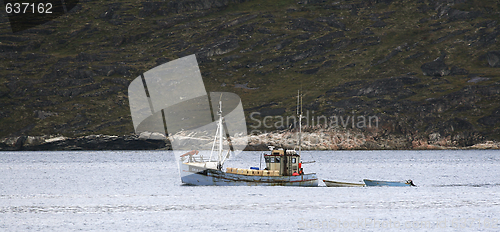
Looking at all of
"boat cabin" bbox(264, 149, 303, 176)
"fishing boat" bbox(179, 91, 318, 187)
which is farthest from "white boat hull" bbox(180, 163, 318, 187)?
"boat cabin" bbox(264, 149, 303, 176)

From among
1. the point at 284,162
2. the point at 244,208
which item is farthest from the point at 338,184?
the point at 244,208

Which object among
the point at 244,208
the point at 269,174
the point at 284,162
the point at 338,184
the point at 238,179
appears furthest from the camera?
the point at 338,184

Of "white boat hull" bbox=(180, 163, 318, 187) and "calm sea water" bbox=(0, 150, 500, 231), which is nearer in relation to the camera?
"calm sea water" bbox=(0, 150, 500, 231)

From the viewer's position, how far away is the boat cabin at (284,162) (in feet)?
239

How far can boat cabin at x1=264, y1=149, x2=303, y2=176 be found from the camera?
7288 centimetres

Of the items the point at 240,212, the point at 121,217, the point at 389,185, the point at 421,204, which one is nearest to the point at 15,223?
the point at 121,217

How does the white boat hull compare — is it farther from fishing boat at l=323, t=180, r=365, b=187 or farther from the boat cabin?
fishing boat at l=323, t=180, r=365, b=187

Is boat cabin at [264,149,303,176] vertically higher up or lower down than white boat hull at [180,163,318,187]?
higher up

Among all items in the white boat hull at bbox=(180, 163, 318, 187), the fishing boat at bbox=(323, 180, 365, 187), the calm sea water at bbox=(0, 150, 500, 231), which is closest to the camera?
the calm sea water at bbox=(0, 150, 500, 231)

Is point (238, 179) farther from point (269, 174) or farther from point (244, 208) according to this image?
point (244, 208)

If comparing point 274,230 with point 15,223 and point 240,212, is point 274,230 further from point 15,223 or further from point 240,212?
point 15,223

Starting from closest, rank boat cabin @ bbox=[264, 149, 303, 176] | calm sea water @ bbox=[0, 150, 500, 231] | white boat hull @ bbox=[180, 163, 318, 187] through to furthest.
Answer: calm sea water @ bbox=[0, 150, 500, 231] → boat cabin @ bbox=[264, 149, 303, 176] → white boat hull @ bbox=[180, 163, 318, 187]

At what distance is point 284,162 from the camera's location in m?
72.9

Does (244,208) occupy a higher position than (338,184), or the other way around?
(338,184)
